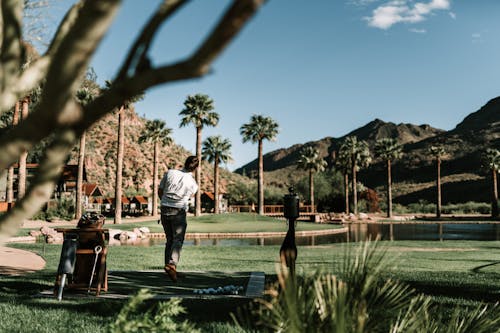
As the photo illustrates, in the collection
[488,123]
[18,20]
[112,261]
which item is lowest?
[112,261]

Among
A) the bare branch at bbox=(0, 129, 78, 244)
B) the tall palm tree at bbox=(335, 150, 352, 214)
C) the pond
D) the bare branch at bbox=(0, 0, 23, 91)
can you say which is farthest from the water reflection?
the tall palm tree at bbox=(335, 150, 352, 214)

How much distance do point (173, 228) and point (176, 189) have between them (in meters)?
0.65

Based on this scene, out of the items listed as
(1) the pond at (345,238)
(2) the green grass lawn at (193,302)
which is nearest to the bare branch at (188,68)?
(2) the green grass lawn at (193,302)

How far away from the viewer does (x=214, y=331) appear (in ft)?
15.0

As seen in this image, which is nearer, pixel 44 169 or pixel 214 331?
pixel 44 169

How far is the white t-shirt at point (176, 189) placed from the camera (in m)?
7.64

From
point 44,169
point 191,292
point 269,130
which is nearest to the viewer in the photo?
point 44,169

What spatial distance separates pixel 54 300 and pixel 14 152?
559 cm

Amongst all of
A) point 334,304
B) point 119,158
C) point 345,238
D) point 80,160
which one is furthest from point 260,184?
point 334,304

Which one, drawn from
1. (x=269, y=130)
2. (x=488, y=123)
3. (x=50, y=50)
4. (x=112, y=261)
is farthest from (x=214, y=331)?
(x=488, y=123)

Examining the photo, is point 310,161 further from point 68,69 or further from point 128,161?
point 68,69

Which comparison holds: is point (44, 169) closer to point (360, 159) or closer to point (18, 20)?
point (18, 20)

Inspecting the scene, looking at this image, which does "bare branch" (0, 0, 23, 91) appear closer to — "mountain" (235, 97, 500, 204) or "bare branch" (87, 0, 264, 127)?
"bare branch" (87, 0, 264, 127)

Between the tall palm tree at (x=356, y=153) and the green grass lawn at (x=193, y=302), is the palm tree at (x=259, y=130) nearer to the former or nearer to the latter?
the tall palm tree at (x=356, y=153)
